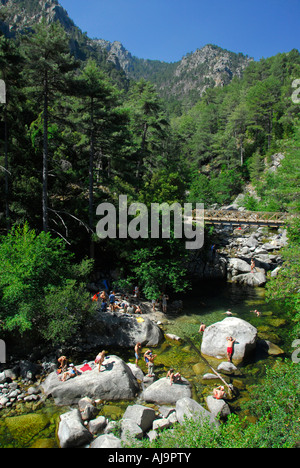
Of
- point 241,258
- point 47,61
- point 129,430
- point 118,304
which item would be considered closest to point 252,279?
point 241,258

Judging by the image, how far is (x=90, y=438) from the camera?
8.70 m

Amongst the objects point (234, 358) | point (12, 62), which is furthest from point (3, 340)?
point (12, 62)

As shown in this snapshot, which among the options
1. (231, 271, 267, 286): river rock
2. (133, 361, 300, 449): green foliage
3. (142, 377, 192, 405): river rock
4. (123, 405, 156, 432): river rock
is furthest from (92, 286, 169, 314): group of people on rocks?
(231, 271, 267, 286): river rock

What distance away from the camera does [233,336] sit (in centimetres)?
1445

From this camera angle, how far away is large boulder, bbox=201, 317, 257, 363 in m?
13.9

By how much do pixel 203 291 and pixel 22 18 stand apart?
177 meters

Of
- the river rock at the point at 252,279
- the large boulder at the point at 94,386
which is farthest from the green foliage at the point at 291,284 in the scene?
the river rock at the point at 252,279

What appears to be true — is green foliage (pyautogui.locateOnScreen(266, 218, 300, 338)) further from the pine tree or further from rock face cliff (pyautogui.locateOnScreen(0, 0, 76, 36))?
rock face cliff (pyautogui.locateOnScreen(0, 0, 76, 36))

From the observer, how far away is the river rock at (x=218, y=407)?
32.8 feet

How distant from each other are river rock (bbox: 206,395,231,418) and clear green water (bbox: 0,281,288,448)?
1.69 ft

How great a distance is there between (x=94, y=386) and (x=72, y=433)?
245 centimetres

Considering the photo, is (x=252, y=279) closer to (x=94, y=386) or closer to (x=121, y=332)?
(x=121, y=332)

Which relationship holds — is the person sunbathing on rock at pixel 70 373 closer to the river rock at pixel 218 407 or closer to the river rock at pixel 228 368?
the river rock at pixel 218 407

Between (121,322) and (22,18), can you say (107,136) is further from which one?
(22,18)
